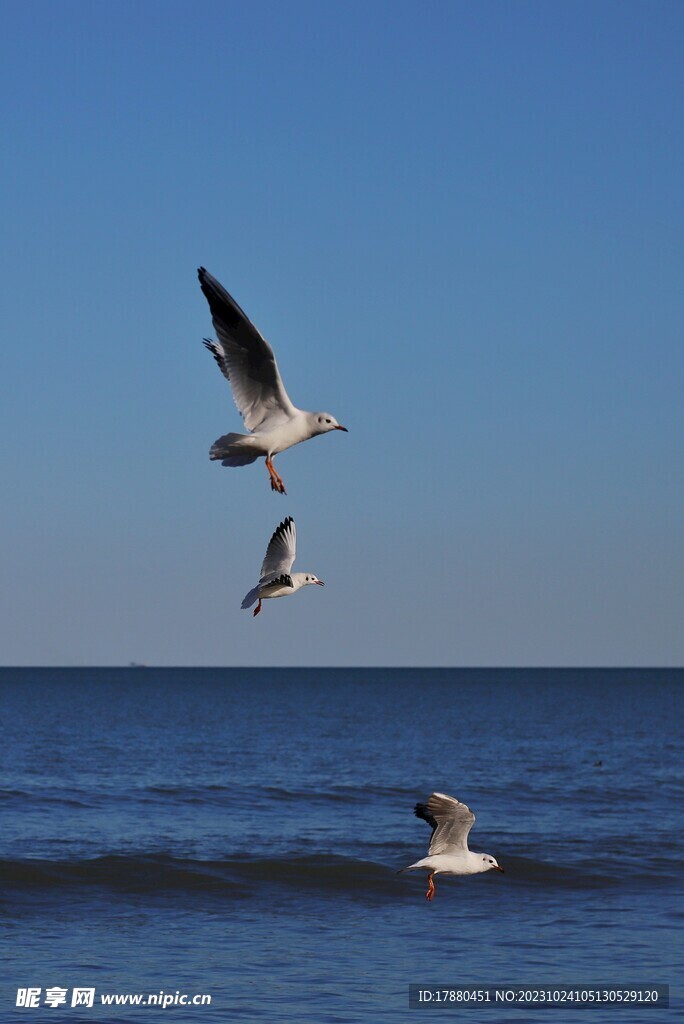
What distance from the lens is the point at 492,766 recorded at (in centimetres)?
6600

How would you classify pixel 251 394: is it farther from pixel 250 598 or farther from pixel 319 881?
pixel 319 881

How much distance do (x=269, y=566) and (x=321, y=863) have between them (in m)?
23.0

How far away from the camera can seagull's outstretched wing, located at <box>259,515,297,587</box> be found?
12.6m

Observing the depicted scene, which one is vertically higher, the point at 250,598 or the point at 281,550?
the point at 281,550

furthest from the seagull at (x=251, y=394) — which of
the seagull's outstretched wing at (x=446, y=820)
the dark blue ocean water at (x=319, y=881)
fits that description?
the dark blue ocean water at (x=319, y=881)

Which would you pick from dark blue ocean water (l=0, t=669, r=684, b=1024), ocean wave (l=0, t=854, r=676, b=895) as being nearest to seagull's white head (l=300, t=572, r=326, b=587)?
dark blue ocean water (l=0, t=669, r=684, b=1024)

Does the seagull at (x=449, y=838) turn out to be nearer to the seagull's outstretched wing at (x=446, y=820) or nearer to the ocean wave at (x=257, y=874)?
the seagull's outstretched wing at (x=446, y=820)

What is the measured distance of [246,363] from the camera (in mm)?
11023

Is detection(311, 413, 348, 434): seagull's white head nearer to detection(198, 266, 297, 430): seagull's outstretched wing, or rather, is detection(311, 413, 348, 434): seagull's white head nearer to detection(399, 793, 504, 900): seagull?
detection(198, 266, 297, 430): seagull's outstretched wing

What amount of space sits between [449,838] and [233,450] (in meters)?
6.99

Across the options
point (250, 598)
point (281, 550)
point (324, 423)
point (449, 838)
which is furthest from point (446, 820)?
point (324, 423)

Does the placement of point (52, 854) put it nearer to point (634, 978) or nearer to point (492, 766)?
point (634, 978)

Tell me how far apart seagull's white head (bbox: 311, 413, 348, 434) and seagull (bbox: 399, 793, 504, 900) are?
5662mm

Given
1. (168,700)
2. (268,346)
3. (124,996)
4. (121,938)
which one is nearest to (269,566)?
(268,346)
